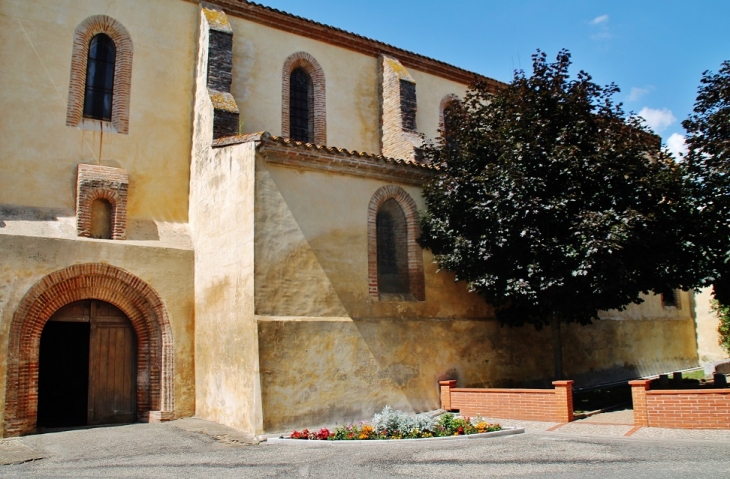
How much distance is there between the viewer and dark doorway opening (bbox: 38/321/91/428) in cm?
1301

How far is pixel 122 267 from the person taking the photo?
13.4m

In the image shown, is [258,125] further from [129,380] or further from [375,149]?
[129,380]

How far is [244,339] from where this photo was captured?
11969 mm

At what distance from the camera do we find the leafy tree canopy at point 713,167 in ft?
44.3

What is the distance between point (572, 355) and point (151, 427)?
11.4 meters

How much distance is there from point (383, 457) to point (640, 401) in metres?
5.33

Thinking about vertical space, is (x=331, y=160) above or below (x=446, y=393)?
above

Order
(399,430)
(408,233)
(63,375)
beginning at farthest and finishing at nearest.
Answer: (408,233) → (63,375) → (399,430)

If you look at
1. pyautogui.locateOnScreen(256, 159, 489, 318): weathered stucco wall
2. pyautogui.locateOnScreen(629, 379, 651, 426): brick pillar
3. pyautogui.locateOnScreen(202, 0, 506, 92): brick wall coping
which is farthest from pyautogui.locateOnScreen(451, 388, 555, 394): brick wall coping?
pyautogui.locateOnScreen(202, 0, 506, 92): brick wall coping

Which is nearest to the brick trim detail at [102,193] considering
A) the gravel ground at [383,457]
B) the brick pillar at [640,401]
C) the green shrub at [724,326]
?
the gravel ground at [383,457]

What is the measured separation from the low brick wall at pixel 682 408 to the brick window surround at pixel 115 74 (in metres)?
12.2

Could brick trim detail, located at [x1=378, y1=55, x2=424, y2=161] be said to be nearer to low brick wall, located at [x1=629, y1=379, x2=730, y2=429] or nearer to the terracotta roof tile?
the terracotta roof tile

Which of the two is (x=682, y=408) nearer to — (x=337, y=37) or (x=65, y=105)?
(x=337, y=37)

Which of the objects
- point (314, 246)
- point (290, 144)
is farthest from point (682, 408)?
point (290, 144)
